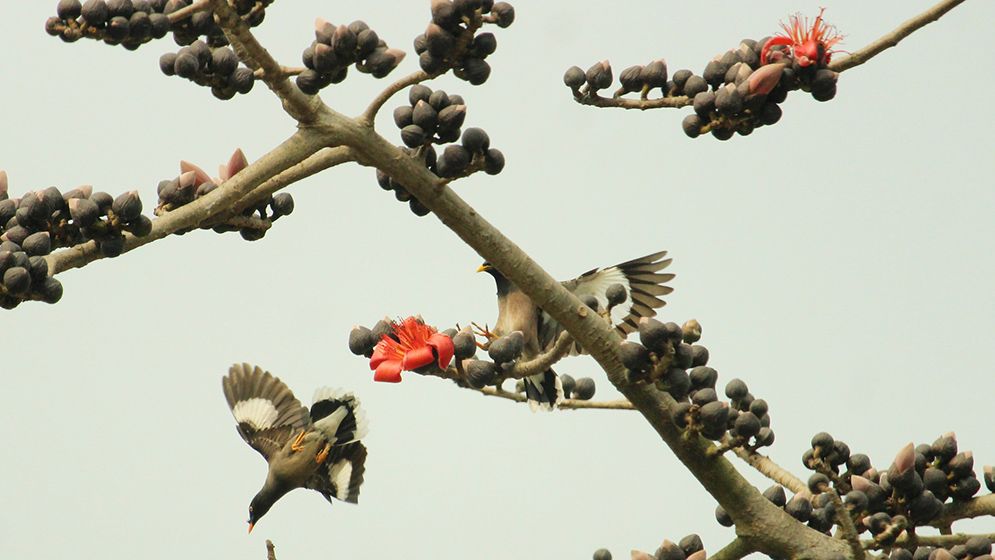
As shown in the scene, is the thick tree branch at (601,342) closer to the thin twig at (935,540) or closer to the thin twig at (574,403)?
the thin twig at (935,540)

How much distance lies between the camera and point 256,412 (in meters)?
11.1

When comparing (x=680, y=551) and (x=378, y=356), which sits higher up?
(x=378, y=356)

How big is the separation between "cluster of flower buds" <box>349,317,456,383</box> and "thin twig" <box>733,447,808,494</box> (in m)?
1.46

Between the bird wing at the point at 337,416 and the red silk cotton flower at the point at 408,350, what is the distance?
5810 mm

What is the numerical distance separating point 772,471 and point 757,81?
1.90 metres

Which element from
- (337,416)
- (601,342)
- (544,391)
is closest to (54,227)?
(601,342)

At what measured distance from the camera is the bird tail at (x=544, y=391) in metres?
6.82

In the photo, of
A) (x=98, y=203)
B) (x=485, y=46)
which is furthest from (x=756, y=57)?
(x=98, y=203)

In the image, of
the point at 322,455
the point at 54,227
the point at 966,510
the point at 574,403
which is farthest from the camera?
the point at 322,455

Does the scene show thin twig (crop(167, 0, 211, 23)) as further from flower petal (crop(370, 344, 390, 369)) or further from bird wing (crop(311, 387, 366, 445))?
bird wing (crop(311, 387, 366, 445))

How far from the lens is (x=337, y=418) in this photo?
11023 millimetres

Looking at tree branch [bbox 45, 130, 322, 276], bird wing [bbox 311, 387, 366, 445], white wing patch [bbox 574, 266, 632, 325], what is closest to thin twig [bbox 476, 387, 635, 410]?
white wing patch [bbox 574, 266, 632, 325]

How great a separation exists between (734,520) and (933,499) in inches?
28.7

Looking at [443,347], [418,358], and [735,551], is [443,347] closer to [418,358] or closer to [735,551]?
[418,358]
